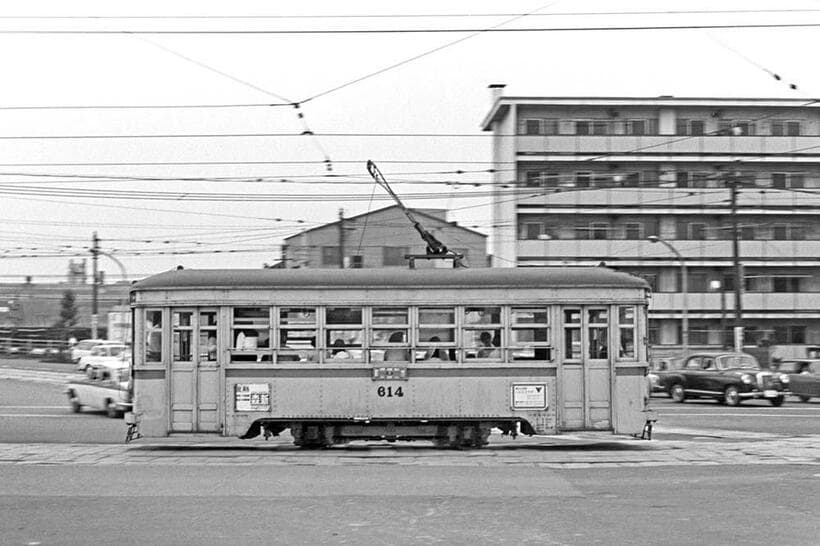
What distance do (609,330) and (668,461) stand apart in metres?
2.69

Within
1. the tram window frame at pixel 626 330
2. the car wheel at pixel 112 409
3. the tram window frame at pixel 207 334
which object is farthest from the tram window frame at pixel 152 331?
the car wheel at pixel 112 409

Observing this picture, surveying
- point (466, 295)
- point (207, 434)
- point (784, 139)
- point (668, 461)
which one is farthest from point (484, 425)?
point (784, 139)

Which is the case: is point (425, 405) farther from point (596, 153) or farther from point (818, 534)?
point (596, 153)

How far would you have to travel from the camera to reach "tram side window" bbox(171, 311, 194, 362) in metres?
16.7

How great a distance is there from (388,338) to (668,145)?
1565 inches

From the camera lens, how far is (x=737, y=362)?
30.3 m

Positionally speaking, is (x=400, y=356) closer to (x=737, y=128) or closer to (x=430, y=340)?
(x=430, y=340)

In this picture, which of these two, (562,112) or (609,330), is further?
(562,112)

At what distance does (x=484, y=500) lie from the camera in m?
11.0

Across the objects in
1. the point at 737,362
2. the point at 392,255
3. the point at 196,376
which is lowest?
the point at 737,362

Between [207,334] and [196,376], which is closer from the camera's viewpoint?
[196,376]

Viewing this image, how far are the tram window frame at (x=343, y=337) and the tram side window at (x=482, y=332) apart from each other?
1.62 m

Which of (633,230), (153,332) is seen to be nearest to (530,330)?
(153,332)

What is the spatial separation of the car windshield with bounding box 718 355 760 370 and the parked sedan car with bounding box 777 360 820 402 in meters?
1.98
